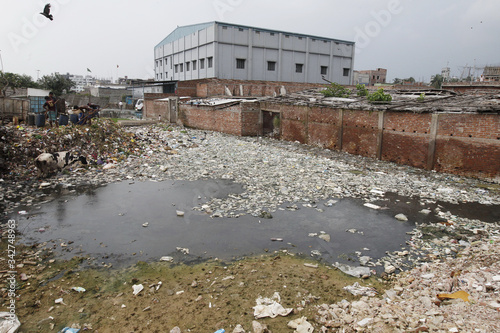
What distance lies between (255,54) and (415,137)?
2284 centimetres

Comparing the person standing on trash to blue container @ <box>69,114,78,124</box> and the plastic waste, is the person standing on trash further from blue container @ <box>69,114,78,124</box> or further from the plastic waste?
the plastic waste

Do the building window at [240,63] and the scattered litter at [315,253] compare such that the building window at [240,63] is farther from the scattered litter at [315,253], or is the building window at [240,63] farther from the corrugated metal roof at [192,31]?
the scattered litter at [315,253]

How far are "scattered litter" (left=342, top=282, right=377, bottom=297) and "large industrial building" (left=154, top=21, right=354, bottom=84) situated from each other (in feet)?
89.5

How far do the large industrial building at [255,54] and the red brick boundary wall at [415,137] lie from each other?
1648 centimetres

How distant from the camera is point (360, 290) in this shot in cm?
374

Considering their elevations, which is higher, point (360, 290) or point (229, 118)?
point (229, 118)

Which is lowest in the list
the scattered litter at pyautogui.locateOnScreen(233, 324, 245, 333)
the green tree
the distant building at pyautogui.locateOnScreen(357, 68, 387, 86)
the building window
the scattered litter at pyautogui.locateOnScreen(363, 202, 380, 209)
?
the scattered litter at pyautogui.locateOnScreen(233, 324, 245, 333)

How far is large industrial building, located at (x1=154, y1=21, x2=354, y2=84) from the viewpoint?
29.1 m

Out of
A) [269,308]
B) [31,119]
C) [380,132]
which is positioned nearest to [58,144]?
[31,119]

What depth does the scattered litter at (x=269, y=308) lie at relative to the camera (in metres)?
3.30

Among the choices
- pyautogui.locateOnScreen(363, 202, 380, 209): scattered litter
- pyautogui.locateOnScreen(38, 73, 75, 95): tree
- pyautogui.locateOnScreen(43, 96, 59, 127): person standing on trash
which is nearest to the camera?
pyautogui.locateOnScreen(363, 202, 380, 209): scattered litter

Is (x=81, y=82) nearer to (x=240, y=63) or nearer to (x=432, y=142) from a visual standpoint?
(x=240, y=63)

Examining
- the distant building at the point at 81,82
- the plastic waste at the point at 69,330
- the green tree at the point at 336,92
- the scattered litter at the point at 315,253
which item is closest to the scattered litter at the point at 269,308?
the scattered litter at the point at 315,253

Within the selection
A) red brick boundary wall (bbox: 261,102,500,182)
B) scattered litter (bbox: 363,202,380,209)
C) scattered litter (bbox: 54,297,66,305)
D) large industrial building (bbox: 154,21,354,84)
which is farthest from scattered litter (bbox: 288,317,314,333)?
large industrial building (bbox: 154,21,354,84)
